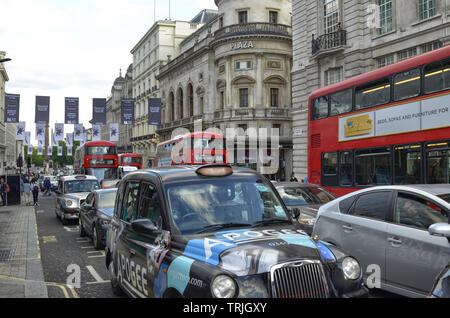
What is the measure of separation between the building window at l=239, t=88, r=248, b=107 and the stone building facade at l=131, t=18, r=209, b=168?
1768 centimetres

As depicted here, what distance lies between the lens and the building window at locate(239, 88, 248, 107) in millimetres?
47594

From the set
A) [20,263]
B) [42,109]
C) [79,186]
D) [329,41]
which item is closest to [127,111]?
[42,109]

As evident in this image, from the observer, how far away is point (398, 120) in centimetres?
1198

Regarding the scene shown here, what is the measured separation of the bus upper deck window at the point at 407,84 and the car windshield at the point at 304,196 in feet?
10.9

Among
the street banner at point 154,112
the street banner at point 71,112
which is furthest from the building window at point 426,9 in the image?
the street banner at point 71,112

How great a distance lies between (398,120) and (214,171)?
8533mm

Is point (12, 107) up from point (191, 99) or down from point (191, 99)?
down

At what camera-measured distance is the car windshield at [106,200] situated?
491 inches

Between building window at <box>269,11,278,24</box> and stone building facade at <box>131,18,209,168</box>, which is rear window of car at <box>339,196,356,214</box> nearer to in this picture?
building window at <box>269,11,278,24</box>

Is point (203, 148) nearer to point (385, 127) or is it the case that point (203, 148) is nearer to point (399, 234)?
point (385, 127)

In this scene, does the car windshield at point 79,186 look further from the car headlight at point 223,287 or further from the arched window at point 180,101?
the arched window at point 180,101

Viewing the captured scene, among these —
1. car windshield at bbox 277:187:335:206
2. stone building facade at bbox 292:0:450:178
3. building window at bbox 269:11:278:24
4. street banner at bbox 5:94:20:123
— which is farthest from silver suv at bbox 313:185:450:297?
building window at bbox 269:11:278:24

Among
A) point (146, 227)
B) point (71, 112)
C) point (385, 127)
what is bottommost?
point (146, 227)
